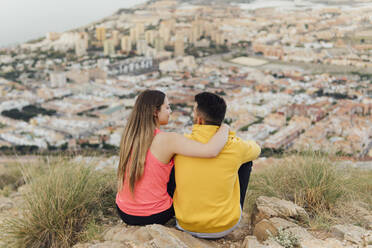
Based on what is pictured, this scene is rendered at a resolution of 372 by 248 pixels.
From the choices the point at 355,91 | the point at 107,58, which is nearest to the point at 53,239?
the point at 355,91

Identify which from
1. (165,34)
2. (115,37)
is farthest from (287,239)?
(115,37)

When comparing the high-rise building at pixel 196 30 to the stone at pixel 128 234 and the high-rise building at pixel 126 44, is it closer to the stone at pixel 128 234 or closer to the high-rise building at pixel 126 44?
the high-rise building at pixel 126 44

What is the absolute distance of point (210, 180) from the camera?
0.93 metres

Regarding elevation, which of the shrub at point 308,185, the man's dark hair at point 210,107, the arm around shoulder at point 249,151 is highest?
the man's dark hair at point 210,107

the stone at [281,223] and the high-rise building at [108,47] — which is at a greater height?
the stone at [281,223]

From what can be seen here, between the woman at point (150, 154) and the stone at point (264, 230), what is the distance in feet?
0.94

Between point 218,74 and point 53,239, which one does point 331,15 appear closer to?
Answer: point 218,74

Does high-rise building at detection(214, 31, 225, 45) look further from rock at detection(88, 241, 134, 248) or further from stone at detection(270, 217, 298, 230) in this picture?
rock at detection(88, 241, 134, 248)

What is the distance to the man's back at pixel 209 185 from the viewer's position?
36.4 inches

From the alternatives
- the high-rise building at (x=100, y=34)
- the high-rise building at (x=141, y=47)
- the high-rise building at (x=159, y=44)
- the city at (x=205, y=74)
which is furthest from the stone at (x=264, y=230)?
the high-rise building at (x=100, y=34)

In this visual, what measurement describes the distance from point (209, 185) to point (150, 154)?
18 centimetres

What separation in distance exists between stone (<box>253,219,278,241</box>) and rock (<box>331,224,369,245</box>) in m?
0.19

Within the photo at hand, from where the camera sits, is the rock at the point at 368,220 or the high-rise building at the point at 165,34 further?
the high-rise building at the point at 165,34

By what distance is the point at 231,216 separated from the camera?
0.98 metres
